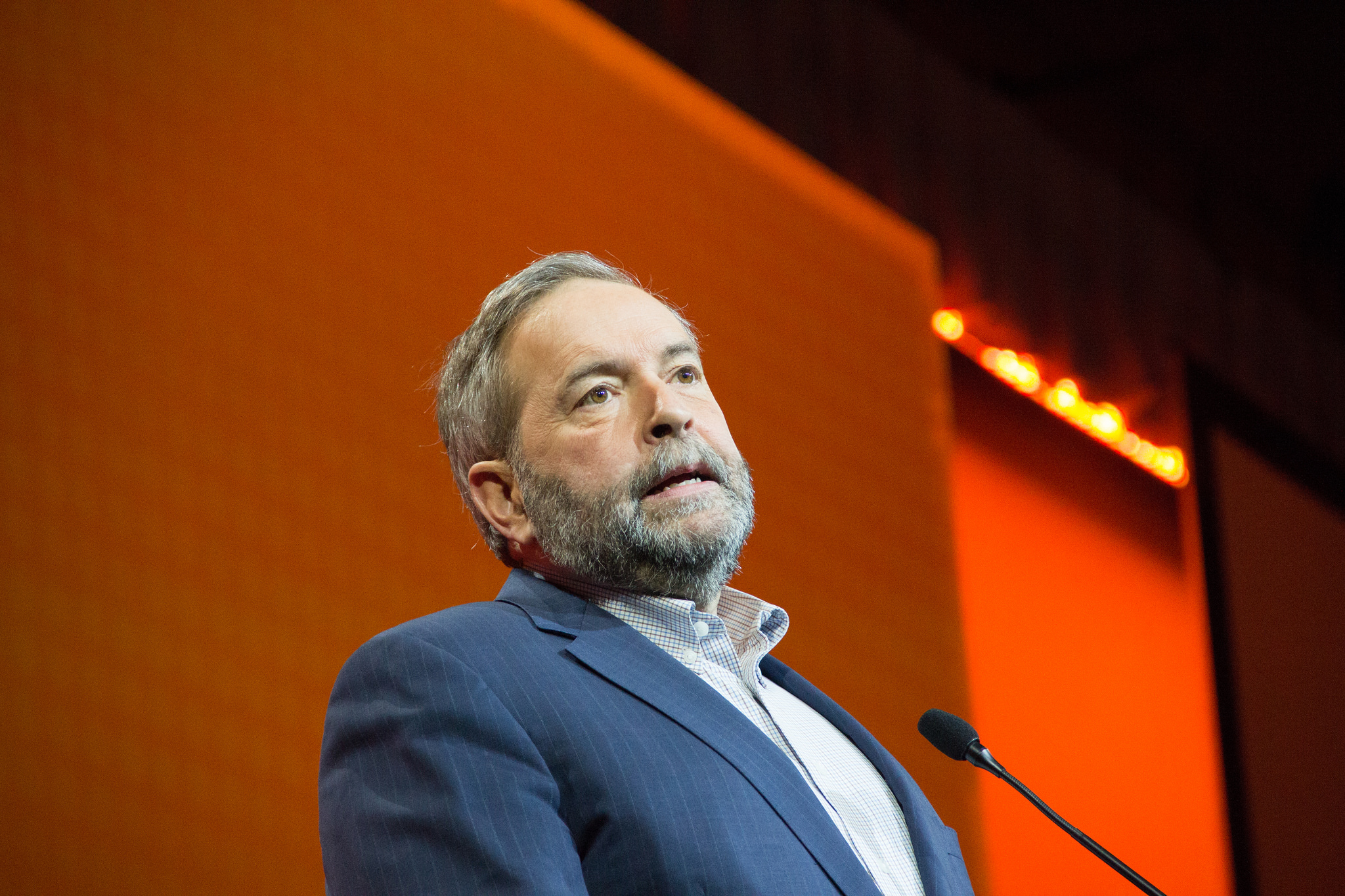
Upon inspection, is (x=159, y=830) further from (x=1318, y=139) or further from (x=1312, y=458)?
(x=1318, y=139)

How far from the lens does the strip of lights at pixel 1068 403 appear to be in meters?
3.73

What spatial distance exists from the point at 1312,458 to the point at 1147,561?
113 centimetres

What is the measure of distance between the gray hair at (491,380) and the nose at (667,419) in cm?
17

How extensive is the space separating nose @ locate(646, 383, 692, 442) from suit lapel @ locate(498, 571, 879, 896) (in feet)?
0.68

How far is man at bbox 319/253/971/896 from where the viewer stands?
109 cm

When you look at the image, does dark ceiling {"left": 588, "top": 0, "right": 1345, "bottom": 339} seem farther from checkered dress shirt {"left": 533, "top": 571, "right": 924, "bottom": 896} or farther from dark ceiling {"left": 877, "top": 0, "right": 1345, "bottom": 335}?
checkered dress shirt {"left": 533, "top": 571, "right": 924, "bottom": 896}

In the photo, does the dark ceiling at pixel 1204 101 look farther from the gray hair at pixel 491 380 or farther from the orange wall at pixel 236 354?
the gray hair at pixel 491 380

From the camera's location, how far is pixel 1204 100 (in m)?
5.06

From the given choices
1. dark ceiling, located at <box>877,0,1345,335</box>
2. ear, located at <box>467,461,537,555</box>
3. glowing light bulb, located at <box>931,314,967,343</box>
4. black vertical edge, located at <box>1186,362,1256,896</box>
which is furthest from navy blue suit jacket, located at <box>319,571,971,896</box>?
dark ceiling, located at <box>877,0,1345,335</box>

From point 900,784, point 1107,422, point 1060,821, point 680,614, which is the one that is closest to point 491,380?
point 680,614

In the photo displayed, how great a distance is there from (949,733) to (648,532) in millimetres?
405

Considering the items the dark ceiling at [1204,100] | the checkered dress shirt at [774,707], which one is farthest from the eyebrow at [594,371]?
the dark ceiling at [1204,100]

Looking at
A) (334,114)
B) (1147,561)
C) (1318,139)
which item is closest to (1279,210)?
(1318,139)

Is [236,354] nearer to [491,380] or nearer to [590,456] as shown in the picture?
[491,380]
